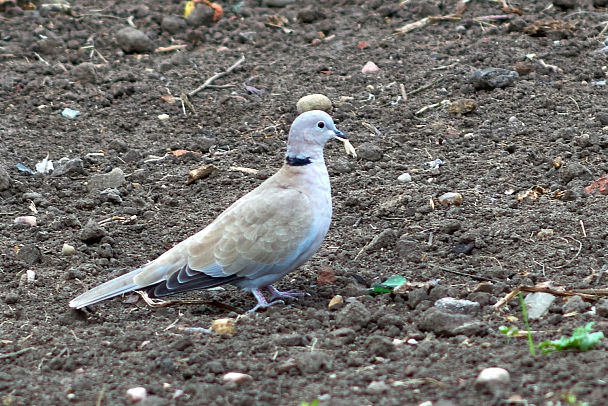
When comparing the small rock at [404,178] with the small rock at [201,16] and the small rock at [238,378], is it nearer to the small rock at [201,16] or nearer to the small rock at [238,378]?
the small rock at [238,378]

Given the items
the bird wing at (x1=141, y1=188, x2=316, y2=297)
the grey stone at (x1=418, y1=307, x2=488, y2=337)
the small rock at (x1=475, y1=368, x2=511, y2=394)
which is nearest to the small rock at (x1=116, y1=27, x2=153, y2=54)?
the bird wing at (x1=141, y1=188, x2=316, y2=297)

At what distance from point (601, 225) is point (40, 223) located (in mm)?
3540

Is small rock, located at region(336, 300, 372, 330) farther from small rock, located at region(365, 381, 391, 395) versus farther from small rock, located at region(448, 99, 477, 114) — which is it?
small rock, located at region(448, 99, 477, 114)

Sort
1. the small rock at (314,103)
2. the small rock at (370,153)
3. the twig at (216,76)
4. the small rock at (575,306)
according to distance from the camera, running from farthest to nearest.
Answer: the twig at (216,76) → the small rock at (314,103) → the small rock at (370,153) → the small rock at (575,306)

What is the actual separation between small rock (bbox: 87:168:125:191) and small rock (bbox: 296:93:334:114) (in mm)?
1606

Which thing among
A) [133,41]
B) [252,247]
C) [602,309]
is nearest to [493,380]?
[602,309]

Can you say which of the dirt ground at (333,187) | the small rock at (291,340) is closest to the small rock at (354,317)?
the dirt ground at (333,187)

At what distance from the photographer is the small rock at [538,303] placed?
397 cm

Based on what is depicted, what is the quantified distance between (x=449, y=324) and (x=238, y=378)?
3.21 feet

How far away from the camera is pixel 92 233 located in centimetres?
541

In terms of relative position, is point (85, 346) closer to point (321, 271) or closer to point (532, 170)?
point (321, 271)

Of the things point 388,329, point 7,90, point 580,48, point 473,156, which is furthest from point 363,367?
point 7,90

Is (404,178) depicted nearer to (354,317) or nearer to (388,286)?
(388,286)

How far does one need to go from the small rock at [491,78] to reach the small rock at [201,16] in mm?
3415
